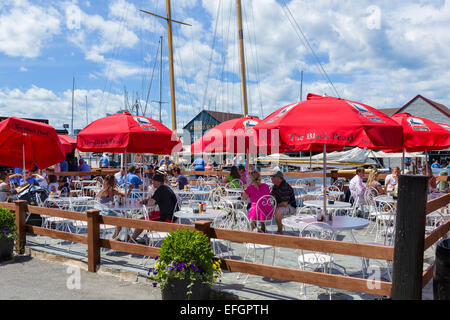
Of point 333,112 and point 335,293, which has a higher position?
point 333,112

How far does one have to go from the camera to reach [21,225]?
6.85 metres

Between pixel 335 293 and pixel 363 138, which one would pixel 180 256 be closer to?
pixel 335 293

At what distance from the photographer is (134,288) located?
193 inches

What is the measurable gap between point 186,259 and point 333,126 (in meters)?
2.39

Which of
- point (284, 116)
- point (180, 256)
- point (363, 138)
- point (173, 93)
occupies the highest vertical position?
point (173, 93)

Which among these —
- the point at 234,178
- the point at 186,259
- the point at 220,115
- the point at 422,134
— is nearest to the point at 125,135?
the point at 186,259

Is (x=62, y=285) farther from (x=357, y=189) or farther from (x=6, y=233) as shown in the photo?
(x=357, y=189)

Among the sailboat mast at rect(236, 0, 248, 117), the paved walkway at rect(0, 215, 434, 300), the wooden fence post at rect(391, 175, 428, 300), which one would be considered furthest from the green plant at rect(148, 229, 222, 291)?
the sailboat mast at rect(236, 0, 248, 117)

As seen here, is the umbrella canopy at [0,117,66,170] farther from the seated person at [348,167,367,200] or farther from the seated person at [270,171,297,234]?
the seated person at [348,167,367,200]

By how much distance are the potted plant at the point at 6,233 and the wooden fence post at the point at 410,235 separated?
6124 millimetres

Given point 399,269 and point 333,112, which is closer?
point 399,269
